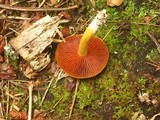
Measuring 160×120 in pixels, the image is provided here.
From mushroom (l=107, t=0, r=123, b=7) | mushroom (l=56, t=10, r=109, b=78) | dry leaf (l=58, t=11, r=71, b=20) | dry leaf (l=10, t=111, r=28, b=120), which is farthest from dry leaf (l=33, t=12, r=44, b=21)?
dry leaf (l=10, t=111, r=28, b=120)

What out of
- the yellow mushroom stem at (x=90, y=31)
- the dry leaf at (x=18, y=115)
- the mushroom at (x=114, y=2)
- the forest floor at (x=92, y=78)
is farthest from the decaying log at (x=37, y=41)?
the mushroom at (x=114, y=2)

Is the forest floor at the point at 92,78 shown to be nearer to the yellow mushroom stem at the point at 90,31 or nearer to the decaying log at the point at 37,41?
the decaying log at the point at 37,41

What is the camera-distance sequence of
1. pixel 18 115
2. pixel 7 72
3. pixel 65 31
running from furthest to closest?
pixel 65 31 → pixel 7 72 → pixel 18 115

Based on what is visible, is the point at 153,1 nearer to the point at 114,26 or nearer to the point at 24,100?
the point at 114,26

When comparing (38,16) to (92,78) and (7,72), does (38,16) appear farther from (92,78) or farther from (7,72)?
(92,78)

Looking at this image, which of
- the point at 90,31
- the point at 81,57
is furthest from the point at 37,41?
the point at 90,31
